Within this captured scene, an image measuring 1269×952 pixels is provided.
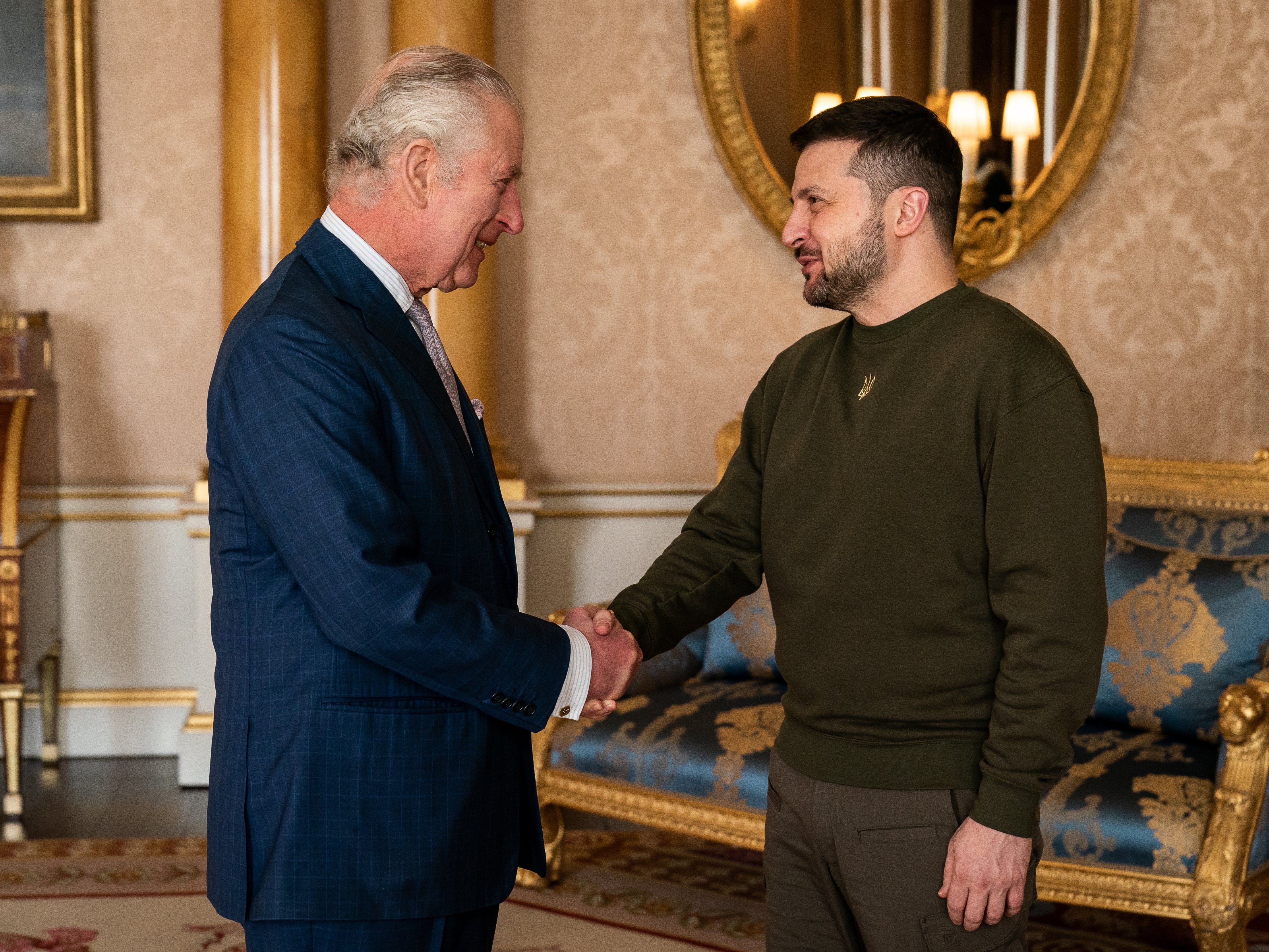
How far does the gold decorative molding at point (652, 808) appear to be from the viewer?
2.88 m

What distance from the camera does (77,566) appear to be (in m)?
4.18

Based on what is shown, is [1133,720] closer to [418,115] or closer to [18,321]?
[418,115]

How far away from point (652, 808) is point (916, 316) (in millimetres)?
1724

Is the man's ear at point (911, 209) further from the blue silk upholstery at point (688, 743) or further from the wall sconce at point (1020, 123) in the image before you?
the wall sconce at point (1020, 123)

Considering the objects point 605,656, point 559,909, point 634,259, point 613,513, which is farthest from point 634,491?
point 605,656

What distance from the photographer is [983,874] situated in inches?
58.1

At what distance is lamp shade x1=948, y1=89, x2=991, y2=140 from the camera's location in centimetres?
391

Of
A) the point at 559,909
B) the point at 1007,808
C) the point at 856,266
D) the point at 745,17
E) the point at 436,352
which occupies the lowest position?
the point at 559,909

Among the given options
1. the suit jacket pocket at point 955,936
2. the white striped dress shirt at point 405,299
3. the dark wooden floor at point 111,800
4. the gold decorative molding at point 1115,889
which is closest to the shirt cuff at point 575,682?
the white striped dress shirt at point 405,299

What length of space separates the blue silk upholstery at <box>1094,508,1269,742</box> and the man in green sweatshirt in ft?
4.62

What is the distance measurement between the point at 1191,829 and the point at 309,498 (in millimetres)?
1946

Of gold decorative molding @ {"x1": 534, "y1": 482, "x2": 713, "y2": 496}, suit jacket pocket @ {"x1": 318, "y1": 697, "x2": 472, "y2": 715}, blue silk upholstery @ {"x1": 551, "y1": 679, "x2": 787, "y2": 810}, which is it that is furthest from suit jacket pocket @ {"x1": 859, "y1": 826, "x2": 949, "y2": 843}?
gold decorative molding @ {"x1": 534, "y1": 482, "x2": 713, "y2": 496}

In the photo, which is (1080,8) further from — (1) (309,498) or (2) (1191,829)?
(1) (309,498)

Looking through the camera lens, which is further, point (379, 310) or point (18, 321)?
point (18, 321)
